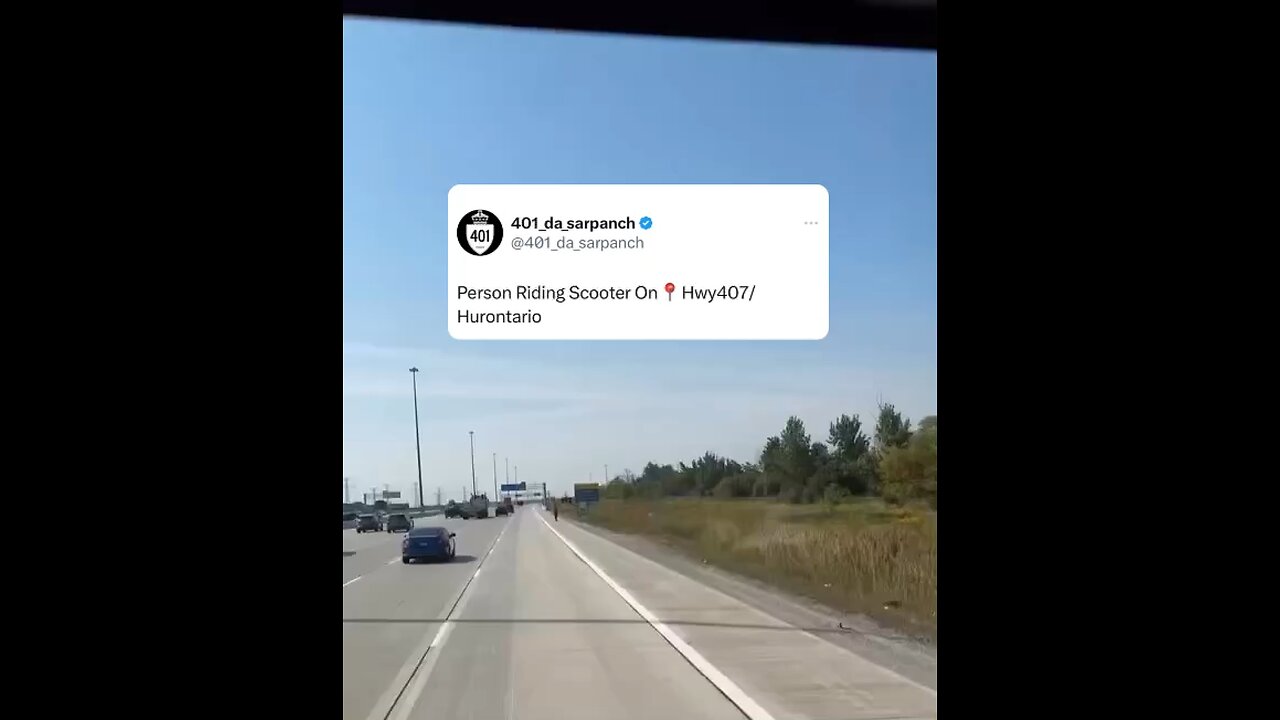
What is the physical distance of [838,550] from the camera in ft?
62.2

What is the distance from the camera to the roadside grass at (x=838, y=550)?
14.5m

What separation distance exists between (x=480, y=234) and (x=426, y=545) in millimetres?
19782

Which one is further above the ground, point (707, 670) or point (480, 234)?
point (480, 234)

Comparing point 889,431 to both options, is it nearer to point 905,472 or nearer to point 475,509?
point 905,472

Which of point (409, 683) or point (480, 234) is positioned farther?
point (409, 683)

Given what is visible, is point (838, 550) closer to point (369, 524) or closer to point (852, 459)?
point (852, 459)

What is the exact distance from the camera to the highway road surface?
6848 mm

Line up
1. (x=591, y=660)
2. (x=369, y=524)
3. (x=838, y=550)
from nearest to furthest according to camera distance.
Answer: (x=591, y=660) < (x=838, y=550) < (x=369, y=524)

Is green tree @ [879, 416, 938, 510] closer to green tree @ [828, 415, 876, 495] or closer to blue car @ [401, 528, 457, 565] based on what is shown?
green tree @ [828, 415, 876, 495]

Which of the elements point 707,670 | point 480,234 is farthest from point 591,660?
point 480,234

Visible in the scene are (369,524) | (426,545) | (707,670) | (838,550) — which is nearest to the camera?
(707,670)
